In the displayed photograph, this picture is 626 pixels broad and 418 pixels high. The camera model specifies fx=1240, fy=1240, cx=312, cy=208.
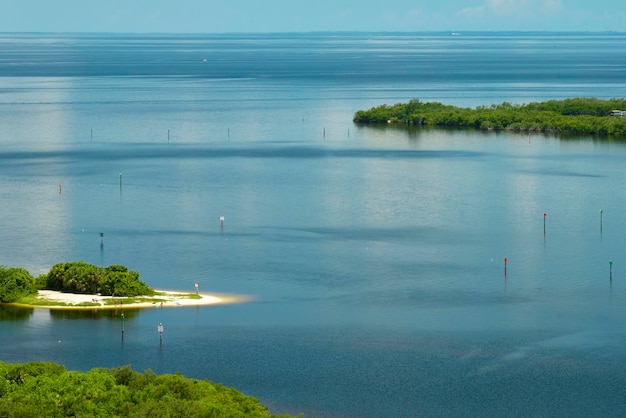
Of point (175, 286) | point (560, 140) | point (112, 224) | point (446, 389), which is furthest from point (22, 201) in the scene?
point (560, 140)

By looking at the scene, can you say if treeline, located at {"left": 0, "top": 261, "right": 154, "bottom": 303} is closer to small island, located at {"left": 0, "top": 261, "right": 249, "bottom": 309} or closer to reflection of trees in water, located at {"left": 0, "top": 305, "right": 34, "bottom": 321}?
small island, located at {"left": 0, "top": 261, "right": 249, "bottom": 309}

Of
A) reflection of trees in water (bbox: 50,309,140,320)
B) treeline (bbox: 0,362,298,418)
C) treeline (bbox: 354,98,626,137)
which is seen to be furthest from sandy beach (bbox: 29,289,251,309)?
treeline (bbox: 354,98,626,137)

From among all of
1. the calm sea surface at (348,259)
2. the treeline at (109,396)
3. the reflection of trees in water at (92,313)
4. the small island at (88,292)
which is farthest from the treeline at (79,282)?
the treeline at (109,396)

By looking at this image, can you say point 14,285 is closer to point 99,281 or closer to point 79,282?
point 79,282

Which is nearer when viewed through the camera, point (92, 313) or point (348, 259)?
point (92, 313)

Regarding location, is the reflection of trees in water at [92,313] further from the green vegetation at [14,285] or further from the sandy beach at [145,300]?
the green vegetation at [14,285]

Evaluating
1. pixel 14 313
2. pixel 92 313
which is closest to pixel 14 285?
pixel 14 313
